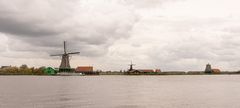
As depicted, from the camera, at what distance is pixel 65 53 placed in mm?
196000

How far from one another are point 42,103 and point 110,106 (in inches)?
314

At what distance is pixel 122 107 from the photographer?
139ft

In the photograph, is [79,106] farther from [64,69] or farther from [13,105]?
[64,69]

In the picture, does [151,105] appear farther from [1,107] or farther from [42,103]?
[1,107]

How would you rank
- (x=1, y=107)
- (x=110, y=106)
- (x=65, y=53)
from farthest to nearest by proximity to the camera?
(x=65, y=53) → (x=110, y=106) → (x=1, y=107)

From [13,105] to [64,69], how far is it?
15534 cm

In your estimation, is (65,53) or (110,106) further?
(65,53)

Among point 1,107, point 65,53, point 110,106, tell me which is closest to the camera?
point 1,107

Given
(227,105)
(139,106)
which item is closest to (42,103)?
(139,106)

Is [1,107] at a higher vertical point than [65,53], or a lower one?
lower

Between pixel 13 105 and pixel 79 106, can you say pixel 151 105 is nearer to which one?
pixel 79 106

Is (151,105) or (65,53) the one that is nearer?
(151,105)

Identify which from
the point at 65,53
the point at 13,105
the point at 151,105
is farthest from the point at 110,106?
the point at 65,53

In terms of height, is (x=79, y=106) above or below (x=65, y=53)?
below
